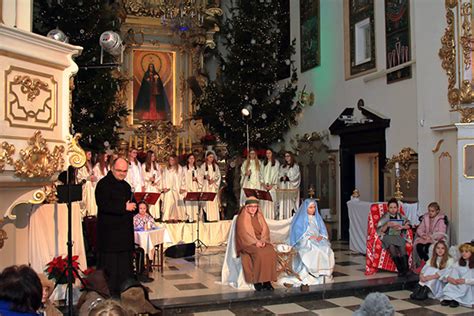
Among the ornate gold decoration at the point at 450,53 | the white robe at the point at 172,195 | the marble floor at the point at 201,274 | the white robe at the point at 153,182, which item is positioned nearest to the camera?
the marble floor at the point at 201,274

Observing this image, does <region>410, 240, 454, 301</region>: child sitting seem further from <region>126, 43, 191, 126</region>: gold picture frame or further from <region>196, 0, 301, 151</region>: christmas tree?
<region>126, 43, 191, 126</region>: gold picture frame

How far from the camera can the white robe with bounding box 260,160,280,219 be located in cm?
1352

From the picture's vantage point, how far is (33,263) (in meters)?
6.79

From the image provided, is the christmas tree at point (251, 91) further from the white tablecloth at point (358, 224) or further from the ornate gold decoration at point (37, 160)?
the ornate gold decoration at point (37, 160)

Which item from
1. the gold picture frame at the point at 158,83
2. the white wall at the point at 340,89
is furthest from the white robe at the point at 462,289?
the gold picture frame at the point at 158,83

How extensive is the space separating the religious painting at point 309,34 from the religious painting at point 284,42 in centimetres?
76

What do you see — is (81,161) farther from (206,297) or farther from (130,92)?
(130,92)

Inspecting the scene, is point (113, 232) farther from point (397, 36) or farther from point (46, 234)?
point (397, 36)

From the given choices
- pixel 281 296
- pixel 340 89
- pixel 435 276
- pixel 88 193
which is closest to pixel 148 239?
pixel 281 296

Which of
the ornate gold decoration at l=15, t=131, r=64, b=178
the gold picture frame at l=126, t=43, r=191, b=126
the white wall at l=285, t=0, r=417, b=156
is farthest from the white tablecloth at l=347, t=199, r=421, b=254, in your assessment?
the ornate gold decoration at l=15, t=131, r=64, b=178

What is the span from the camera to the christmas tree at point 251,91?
15.4 metres

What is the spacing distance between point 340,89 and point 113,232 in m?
8.98

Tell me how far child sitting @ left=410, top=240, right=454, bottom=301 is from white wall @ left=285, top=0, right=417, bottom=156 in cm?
376

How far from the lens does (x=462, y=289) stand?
6.95 metres
